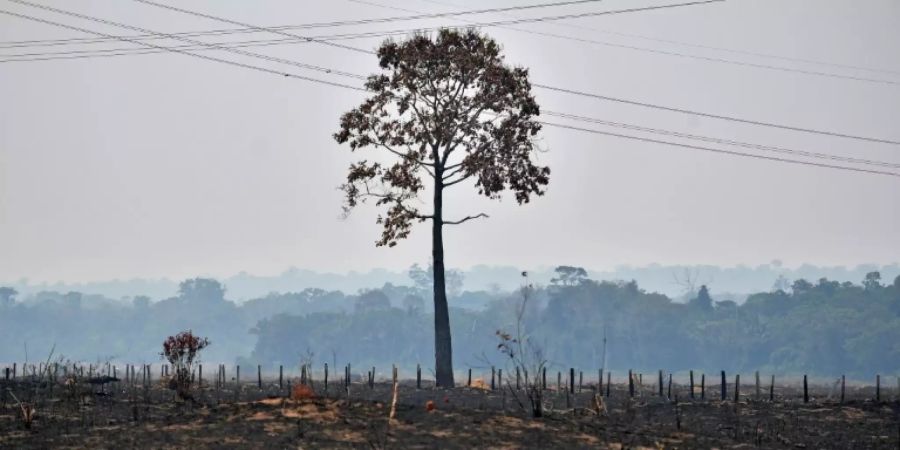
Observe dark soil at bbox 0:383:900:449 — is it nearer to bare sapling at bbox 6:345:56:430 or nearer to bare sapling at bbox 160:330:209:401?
bare sapling at bbox 6:345:56:430

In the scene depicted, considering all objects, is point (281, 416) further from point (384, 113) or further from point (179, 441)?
point (384, 113)

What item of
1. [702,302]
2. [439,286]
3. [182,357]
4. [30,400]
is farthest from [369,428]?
[702,302]

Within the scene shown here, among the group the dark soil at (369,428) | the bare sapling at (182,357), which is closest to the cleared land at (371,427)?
the dark soil at (369,428)

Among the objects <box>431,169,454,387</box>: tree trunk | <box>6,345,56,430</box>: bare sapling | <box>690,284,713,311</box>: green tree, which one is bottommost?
<box>690,284,713,311</box>: green tree

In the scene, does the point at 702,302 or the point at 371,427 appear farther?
the point at 702,302

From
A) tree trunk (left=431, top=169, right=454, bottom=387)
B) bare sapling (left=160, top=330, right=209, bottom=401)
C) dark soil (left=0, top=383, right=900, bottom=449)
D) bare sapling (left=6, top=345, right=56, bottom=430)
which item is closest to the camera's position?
dark soil (left=0, top=383, right=900, bottom=449)

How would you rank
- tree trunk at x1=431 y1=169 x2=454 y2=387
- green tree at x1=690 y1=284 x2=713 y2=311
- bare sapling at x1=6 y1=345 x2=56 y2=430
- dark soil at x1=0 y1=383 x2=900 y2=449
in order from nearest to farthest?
1. dark soil at x1=0 y1=383 x2=900 y2=449
2. bare sapling at x1=6 y1=345 x2=56 y2=430
3. tree trunk at x1=431 y1=169 x2=454 y2=387
4. green tree at x1=690 y1=284 x2=713 y2=311

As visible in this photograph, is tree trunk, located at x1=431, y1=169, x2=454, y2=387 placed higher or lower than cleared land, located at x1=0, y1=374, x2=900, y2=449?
higher

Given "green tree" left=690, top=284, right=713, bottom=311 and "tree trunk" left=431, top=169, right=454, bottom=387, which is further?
"green tree" left=690, top=284, right=713, bottom=311

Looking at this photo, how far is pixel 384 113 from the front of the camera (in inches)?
2052

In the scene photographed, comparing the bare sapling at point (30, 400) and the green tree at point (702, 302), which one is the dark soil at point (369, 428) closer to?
the bare sapling at point (30, 400)

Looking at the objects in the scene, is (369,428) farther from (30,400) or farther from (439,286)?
(439,286)

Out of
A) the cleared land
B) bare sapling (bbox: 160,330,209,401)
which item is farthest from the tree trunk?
the cleared land

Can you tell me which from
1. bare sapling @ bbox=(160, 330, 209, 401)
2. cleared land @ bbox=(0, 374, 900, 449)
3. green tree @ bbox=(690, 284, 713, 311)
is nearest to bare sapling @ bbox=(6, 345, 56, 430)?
cleared land @ bbox=(0, 374, 900, 449)
